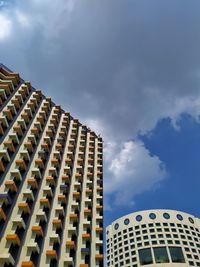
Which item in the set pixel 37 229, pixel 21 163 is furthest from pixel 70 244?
pixel 21 163

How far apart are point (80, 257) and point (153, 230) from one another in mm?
93458

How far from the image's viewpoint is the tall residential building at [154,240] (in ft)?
369

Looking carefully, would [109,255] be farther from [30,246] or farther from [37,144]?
[30,246]

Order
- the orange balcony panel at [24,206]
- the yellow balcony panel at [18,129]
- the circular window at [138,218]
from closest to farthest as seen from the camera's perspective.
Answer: the orange balcony panel at [24,206]
the yellow balcony panel at [18,129]
the circular window at [138,218]

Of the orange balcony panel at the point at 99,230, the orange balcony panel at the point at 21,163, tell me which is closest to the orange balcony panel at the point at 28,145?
the orange balcony panel at the point at 21,163

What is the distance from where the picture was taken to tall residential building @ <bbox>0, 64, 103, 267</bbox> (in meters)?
30.3

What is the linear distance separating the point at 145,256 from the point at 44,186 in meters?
89.5

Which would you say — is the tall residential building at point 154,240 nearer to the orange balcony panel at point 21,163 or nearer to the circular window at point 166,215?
the circular window at point 166,215

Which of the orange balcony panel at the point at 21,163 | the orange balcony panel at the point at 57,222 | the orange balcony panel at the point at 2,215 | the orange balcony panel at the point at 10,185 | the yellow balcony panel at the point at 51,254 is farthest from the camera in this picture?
the orange balcony panel at the point at 21,163

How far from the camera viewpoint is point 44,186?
3866 centimetres

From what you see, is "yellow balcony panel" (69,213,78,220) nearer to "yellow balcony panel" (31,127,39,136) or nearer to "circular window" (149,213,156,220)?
"yellow balcony panel" (31,127,39,136)

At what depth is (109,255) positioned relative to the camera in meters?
126

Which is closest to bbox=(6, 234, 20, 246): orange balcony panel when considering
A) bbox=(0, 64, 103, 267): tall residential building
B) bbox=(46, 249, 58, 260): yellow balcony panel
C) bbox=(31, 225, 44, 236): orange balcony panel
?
bbox=(0, 64, 103, 267): tall residential building

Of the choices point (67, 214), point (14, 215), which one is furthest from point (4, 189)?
point (67, 214)
